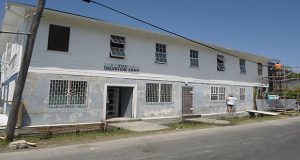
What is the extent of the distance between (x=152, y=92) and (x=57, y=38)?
21.0ft

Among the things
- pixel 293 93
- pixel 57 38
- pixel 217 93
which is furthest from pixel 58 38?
pixel 293 93

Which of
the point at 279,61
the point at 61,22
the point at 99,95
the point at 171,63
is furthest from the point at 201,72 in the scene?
the point at 279,61

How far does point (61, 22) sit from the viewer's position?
13789 millimetres

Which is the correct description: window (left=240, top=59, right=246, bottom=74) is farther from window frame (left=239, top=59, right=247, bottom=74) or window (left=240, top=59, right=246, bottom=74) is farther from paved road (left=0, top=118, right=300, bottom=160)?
paved road (left=0, top=118, right=300, bottom=160)

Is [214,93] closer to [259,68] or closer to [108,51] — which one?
[259,68]

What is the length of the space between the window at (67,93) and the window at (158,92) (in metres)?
4.18

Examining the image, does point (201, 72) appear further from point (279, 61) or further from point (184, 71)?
point (279, 61)

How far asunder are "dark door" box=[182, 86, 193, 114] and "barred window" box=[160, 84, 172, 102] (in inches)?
49.4

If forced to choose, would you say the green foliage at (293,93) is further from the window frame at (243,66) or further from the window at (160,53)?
the window at (160,53)

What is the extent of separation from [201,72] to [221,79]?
241 cm

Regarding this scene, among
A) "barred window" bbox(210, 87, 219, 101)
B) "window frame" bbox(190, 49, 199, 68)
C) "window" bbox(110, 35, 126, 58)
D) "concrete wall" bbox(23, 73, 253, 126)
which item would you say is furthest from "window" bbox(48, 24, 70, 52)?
"barred window" bbox(210, 87, 219, 101)

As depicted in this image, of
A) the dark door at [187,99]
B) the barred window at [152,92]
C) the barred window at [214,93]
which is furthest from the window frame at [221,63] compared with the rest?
the barred window at [152,92]

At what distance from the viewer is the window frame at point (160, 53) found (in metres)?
17.6

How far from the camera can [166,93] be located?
1798cm
